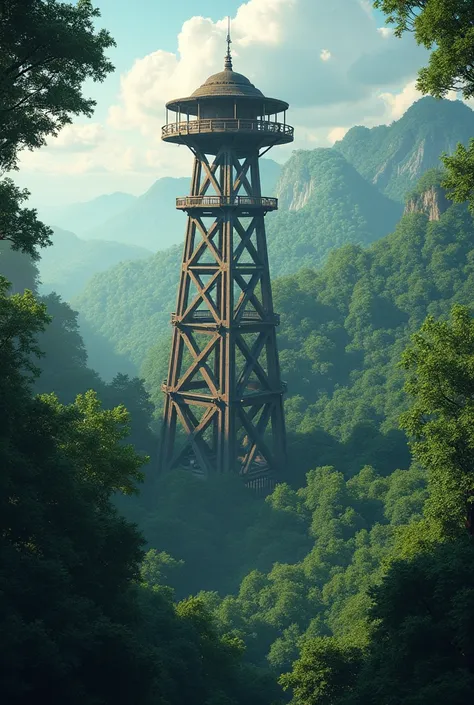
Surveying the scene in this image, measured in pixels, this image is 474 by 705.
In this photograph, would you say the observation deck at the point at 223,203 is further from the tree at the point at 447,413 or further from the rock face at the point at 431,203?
the rock face at the point at 431,203

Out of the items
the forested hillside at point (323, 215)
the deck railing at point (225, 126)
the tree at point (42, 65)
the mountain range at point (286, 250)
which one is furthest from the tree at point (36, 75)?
the forested hillside at point (323, 215)

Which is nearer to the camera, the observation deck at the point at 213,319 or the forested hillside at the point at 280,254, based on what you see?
the observation deck at the point at 213,319

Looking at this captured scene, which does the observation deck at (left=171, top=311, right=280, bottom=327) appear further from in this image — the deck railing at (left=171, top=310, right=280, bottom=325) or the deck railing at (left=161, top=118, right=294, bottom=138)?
the deck railing at (left=161, top=118, right=294, bottom=138)

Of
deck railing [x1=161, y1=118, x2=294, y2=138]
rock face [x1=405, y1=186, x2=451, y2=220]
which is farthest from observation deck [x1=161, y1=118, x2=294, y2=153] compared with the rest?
rock face [x1=405, y1=186, x2=451, y2=220]

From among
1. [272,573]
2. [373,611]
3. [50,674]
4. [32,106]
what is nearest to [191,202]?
[272,573]

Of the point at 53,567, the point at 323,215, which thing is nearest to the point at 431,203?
the point at 53,567

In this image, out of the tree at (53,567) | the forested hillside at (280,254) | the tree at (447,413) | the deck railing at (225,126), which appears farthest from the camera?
the forested hillside at (280,254)
